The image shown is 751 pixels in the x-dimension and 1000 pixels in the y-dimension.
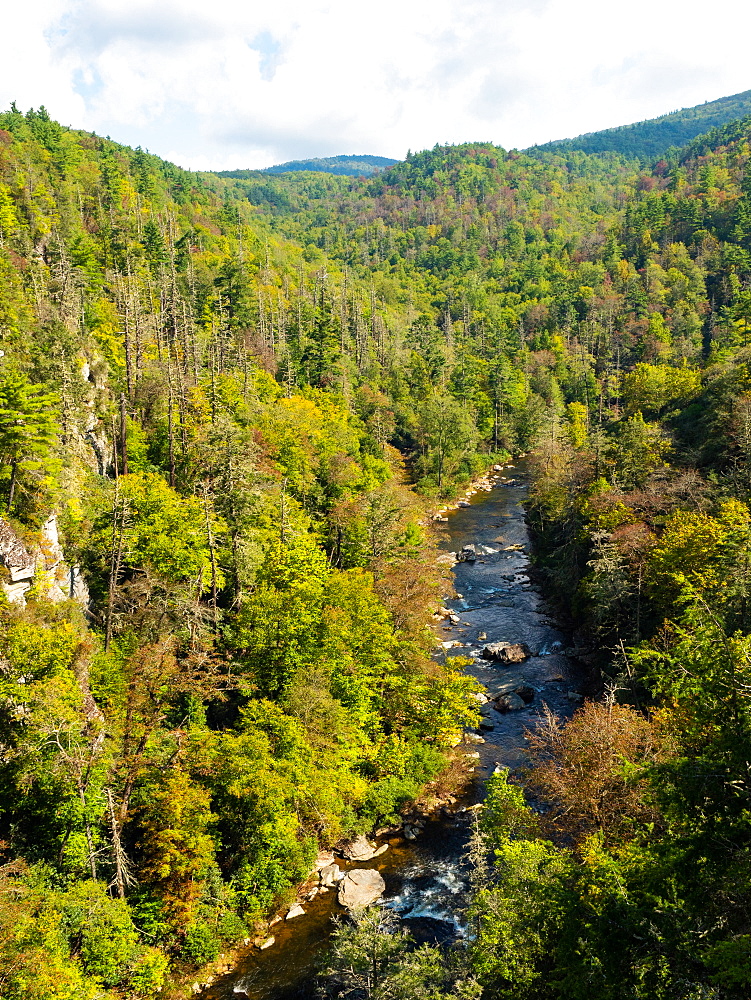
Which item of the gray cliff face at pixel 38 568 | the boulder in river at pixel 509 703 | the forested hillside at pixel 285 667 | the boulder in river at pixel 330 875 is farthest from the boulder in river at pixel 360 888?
the gray cliff face at pixel 38 568

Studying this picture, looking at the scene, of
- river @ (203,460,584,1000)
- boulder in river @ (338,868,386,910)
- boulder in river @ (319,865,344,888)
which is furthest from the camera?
boulder in river @ (319,865,344,888)

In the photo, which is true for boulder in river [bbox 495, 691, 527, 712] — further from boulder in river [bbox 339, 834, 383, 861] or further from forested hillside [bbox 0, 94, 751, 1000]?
boulder in river [bbox 339, 834, 383, 861]

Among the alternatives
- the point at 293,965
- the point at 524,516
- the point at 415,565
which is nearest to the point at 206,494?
the point at 415,565

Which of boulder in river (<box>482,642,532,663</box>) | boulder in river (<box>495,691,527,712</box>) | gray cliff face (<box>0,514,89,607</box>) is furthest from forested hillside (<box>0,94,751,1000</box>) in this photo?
boulder in river (<box>495,691,527,712</box>)

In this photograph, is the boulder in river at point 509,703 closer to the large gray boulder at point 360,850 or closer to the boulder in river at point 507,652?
the boulder in river at point 507,652

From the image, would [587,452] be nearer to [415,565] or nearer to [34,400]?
[415,565]

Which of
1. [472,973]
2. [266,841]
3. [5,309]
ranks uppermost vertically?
[5,309]

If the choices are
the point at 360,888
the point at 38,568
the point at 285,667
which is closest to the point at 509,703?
the point at 285,667
